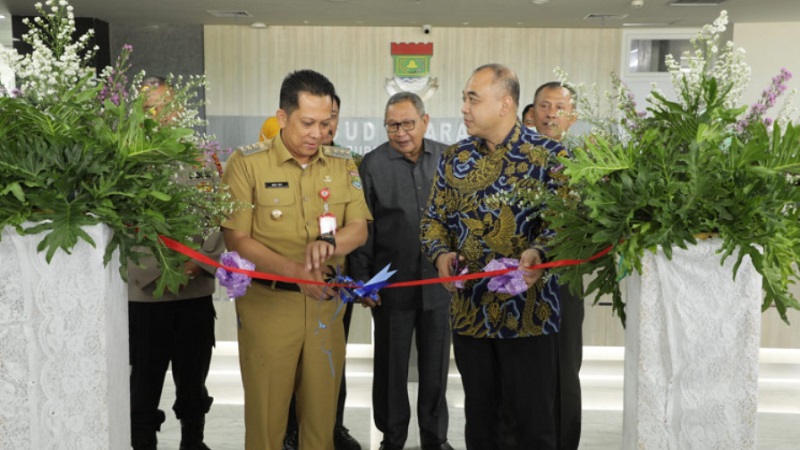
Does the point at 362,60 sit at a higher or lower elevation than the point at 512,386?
higher

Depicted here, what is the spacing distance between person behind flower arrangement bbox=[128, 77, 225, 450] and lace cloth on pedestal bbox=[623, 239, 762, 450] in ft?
6.39

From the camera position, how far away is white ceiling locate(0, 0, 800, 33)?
10.7 metres

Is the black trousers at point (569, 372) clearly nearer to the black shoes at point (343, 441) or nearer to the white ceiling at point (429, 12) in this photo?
the black shoes at point (343, 441)

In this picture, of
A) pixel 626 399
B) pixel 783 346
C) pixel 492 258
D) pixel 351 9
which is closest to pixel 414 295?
pixel 492 258

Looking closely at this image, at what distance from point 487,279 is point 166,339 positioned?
1522mm

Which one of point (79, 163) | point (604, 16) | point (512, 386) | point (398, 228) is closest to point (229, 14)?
point (604, 16)

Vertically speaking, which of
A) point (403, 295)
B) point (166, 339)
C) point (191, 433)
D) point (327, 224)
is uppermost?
point (327, 224)

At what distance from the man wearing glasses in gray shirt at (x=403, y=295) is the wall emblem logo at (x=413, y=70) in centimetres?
935

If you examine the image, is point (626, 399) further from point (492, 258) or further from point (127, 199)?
point (127, 199)

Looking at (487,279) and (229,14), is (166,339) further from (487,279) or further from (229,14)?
(229,14)

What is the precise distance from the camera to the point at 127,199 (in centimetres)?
222

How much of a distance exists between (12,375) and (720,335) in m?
1.90

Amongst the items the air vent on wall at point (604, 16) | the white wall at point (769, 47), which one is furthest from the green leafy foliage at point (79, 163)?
the white wall at point (769, 47)

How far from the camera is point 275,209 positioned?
9.71 ft
